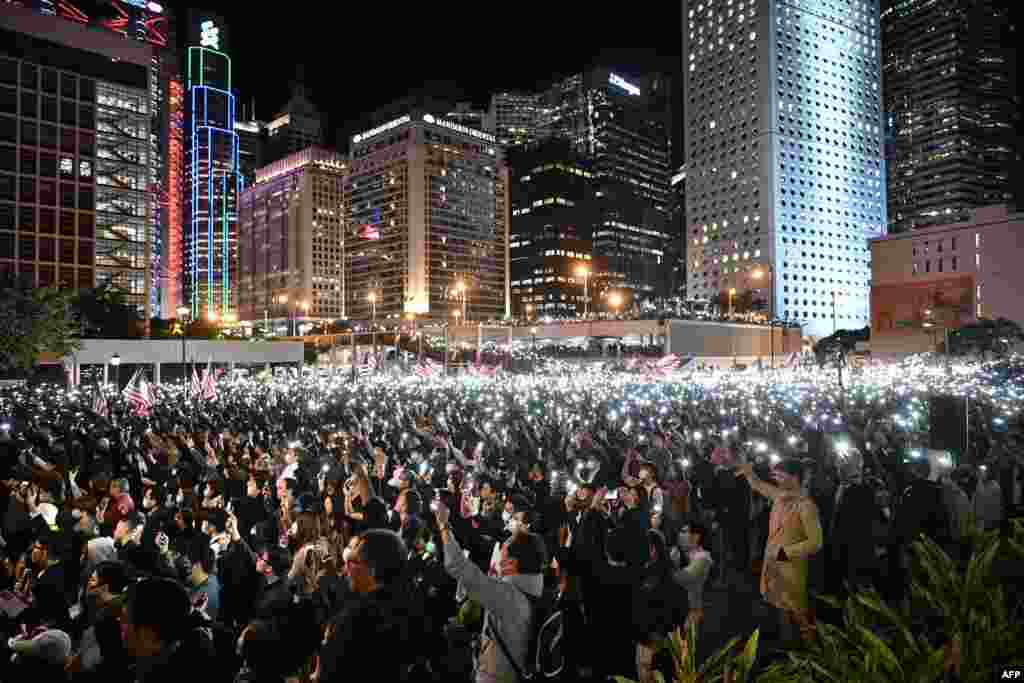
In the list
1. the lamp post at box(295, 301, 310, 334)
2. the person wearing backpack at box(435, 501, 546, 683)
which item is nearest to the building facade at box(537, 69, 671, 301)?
the lamp post at box(295, 301, 310, 334)

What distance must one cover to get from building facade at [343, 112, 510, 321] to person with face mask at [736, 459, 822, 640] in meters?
132

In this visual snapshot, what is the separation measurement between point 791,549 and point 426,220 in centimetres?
14424

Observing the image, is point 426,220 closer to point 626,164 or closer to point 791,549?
point 626,164

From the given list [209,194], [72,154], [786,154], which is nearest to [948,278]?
[786,154]

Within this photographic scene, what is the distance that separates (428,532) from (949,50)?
605 ft

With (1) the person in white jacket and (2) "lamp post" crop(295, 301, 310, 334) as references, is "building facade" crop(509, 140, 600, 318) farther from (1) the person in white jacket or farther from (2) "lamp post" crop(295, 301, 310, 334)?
(1) the person in white jacket

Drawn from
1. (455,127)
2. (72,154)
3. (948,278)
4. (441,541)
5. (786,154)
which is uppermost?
(455,127)

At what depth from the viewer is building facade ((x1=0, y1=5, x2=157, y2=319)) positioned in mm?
64750

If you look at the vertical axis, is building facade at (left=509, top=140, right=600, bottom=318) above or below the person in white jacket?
above

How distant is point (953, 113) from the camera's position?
152750 millimetres

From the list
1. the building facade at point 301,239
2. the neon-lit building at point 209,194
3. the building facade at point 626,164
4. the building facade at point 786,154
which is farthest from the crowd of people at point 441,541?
the neon-lit building at point 209,194

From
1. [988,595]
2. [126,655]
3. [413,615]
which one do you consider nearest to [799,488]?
[988,595]

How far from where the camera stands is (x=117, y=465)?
12148 mm

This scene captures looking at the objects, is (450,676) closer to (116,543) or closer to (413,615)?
(413,615)
